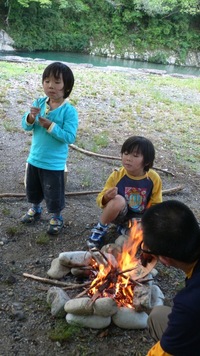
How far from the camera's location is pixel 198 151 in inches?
231

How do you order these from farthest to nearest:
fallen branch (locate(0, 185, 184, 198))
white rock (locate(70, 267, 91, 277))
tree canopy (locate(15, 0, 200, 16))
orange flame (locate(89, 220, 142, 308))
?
tree canopy (locate(15, 0, 200, 16)), fallen branch (locate(0, 185, 184, 198)), white rock (locate(70, 267, 91, 277)), orange flame (locate(89, 220, 142, 308))

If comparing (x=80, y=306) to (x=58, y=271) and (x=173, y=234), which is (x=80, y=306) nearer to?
(x=58, y=271)

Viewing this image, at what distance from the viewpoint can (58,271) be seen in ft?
8.83

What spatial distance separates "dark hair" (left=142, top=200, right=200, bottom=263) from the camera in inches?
60.5

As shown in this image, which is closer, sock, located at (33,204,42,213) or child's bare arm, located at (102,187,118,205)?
child's bare arm, located at (102,187,118,205)

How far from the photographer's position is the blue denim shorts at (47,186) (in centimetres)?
309

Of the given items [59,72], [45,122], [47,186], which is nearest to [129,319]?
[47,186]

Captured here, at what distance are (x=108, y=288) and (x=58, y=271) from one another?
1.47 feet

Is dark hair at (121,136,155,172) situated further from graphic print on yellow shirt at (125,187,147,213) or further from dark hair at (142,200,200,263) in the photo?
dark hair at (142,200,200,263)

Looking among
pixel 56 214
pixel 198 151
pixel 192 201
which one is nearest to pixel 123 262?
pixel 56 214

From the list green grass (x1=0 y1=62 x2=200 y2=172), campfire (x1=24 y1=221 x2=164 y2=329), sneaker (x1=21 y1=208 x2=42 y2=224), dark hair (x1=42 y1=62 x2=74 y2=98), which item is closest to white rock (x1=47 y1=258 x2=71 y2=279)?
campfire (x1=24 y1=221 x2=164 y2=329)

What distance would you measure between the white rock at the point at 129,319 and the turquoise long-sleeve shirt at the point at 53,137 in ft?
4.27

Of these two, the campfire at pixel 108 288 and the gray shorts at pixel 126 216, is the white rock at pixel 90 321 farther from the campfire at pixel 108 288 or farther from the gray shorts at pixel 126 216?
the gray shorts at pixel 126 216

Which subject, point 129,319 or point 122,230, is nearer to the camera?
point 129,319
